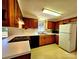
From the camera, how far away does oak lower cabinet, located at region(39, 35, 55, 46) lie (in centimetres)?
582

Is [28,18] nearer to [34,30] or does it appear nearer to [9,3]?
[34,30]

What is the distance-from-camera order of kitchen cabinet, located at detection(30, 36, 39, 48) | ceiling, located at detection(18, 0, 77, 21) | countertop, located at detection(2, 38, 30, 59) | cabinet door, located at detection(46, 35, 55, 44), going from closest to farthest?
1. countertop, located at detection(2, 38, 30, 59)
2. ceiling, located at detection(18, 0, 77, 21)
3. kitchen cabinet, located at detection(30, 36, 39, 48)
4. cabinet door, located at detection(46, 35, 55, 44)

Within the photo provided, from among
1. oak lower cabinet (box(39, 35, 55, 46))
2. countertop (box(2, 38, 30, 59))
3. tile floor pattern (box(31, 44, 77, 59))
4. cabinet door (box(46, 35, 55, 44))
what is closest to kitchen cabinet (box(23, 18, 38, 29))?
oak lower cabinet (box(39, 35, 55, 46))

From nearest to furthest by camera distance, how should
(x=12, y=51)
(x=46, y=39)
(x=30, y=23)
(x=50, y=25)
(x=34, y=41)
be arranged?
(x=12, y=51) < (x=34, y=41) < (x=30, y=23) < (x=46, y=39) < (x=50, y=25)

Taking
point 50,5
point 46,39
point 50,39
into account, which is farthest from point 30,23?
point 50,5

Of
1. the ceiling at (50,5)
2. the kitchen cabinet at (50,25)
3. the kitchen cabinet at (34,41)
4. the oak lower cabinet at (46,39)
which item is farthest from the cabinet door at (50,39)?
the ceiling at (50,5)

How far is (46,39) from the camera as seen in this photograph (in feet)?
20.8

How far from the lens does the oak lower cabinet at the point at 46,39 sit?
5824 millimetres

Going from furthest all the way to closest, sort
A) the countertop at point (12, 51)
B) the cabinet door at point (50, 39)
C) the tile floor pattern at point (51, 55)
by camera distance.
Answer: the cabinet door at point (50, 39)
the tile floor pattern at point (51, 55)
the countertop at point (12, 51)

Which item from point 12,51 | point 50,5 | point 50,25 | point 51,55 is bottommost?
point 51,55

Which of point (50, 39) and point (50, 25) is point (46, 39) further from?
point (50, 25)

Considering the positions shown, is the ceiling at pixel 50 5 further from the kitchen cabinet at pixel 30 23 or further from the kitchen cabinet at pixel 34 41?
the kitchen cabinet at pixel 30 23

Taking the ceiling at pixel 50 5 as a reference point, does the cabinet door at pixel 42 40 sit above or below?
below

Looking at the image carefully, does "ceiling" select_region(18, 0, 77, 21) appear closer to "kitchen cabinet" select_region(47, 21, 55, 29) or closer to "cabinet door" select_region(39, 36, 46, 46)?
"cabinet door" select_region(39, 36, 46, 46)
